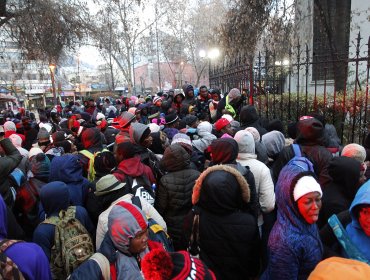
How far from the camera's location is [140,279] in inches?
79.7

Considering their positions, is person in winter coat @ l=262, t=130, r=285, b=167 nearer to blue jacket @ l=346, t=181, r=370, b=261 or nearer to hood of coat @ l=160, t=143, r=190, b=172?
hood of coat @ l=160, t=143, r=190, b=172

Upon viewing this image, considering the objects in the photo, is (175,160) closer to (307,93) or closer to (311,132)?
(311,132)

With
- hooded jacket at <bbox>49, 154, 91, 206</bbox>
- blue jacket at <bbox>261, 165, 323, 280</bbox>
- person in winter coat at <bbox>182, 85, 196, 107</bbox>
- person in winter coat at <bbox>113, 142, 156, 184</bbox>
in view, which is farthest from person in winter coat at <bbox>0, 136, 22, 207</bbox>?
person in winter coat at <bbox>182, 85, 196, 107</bbox>

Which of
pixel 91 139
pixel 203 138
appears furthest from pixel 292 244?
pixel 91 139

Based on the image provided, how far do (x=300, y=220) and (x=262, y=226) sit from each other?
4.57 feet

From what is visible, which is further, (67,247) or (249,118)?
(249,118)

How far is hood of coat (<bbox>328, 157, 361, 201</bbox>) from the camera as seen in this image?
272 centimetres

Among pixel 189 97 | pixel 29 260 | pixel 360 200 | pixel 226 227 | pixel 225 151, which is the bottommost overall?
pixel 226 227

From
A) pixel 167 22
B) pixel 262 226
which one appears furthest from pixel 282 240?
Answer: pixel 167 22

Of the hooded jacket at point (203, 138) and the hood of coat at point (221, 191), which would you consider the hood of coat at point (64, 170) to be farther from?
the hooded jacket at point (203, 138)

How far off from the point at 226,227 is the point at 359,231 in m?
0.96

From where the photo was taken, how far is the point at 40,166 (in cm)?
368

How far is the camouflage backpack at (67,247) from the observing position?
2.51m

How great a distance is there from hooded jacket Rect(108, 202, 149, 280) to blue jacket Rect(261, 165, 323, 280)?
0.97 metres
